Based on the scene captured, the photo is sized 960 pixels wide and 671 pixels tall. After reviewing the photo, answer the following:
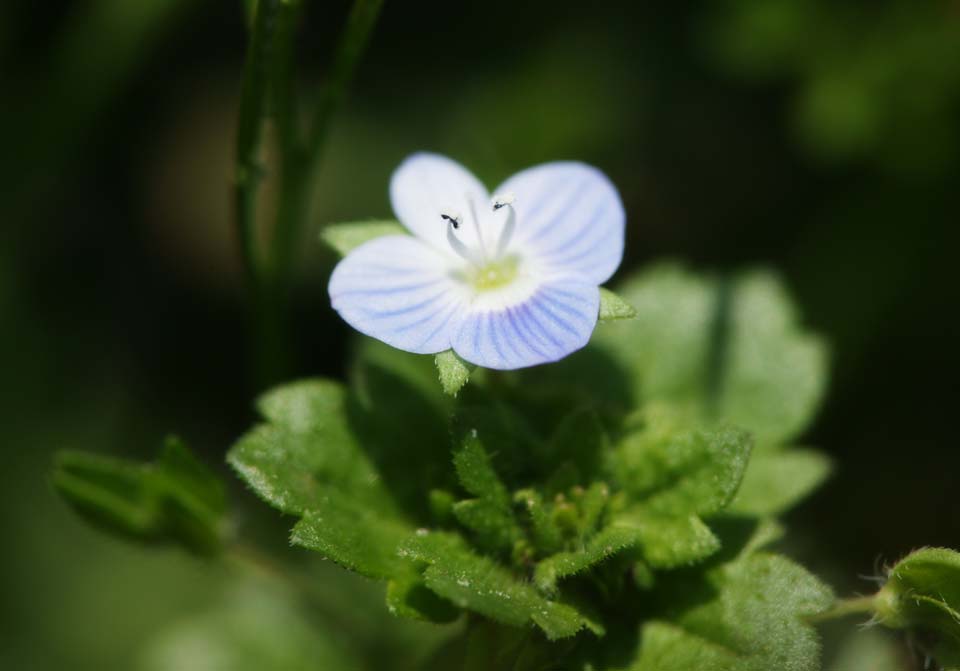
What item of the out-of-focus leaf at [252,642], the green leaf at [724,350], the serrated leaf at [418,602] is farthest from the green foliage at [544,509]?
the out-of-focus leaf at [252,642]

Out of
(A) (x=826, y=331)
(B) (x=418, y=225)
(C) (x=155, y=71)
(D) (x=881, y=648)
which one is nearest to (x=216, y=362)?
(C) (x=155, y=71)

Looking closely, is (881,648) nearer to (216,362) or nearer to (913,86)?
(913,86)

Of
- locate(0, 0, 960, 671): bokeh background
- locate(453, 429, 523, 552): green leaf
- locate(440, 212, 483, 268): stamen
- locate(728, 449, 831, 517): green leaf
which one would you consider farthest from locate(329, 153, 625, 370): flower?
locate(0, 0, 960, 671): bokeh background

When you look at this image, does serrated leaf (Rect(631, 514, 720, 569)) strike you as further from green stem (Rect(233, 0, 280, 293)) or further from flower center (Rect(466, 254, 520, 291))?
green stem (Rect(233, 0, 280, 293))

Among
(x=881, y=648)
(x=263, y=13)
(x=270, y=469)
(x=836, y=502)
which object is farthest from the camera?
(x=836, y=502)

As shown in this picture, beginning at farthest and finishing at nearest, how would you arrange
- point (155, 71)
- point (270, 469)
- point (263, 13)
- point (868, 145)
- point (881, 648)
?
point (155, 71)
point (868, 145)
point (881, 648)
point (263, 13)
point (270, 469)

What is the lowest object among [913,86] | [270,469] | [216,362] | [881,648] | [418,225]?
[881,648]

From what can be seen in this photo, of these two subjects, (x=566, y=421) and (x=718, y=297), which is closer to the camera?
(x=566, y=421)
